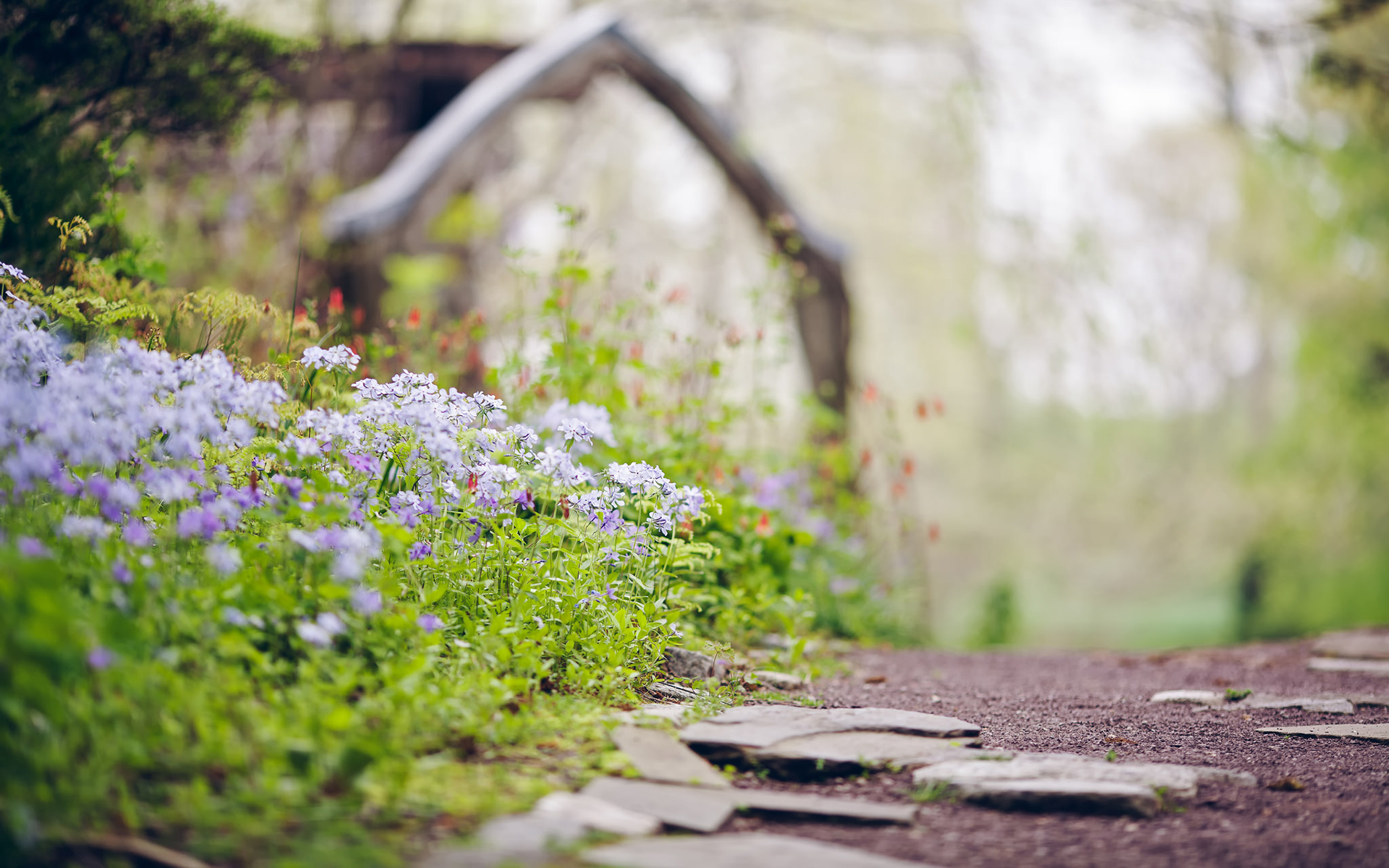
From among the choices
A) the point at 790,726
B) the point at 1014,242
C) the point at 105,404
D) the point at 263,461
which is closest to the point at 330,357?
the point at 263,461

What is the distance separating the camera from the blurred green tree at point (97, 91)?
3.33m

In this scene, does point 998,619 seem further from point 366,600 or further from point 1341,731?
point 366,600

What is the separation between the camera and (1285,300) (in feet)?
27.5

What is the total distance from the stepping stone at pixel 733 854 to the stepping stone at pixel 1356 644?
394 centimetres

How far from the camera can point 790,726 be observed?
2.38 m

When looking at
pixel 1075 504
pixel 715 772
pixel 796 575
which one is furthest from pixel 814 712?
pixel 1075 504

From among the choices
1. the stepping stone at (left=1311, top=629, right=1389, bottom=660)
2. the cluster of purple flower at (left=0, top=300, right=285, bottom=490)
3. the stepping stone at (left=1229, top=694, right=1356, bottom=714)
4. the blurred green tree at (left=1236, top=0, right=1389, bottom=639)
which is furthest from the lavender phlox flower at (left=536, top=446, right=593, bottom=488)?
the blurred green tree at (left=1236, top=0, right=1389, bottom=639)

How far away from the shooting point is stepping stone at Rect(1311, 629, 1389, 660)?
4.53 m

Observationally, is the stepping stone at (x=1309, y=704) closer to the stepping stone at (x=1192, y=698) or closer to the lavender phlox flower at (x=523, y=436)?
the stepping stone at (x=1192, y=698)

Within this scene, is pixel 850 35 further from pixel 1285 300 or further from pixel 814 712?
pixel 814 712

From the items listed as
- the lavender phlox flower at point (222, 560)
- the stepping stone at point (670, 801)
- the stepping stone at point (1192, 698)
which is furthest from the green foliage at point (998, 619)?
the lavender phlox flower at point (222, 560)

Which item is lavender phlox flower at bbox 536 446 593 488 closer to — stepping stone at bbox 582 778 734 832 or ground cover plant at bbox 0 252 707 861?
ground cover plant at bbox 0 252 707 861

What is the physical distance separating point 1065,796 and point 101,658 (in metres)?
1.78

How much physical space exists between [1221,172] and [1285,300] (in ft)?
19.8
